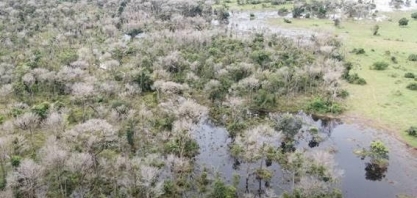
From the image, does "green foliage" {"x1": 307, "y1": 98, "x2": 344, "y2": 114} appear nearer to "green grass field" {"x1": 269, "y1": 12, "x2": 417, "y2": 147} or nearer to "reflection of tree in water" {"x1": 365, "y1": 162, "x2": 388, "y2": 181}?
"green grass field" {"x1": 269, "y1": 12, "x2": 417, "y2": 147}

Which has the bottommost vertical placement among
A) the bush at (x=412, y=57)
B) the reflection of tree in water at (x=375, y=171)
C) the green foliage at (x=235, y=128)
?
the reflection of tree in water at (x=375, y=171)

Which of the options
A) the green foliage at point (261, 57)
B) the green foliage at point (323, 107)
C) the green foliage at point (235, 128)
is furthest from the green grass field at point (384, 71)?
the green foliage at point (235, 128)

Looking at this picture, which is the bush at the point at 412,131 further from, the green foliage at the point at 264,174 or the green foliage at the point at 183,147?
the green foliage at the point at 183,147

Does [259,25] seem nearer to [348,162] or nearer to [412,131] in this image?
[412,131]

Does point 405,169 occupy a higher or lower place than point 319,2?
lower

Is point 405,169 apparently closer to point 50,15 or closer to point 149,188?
point 149,188

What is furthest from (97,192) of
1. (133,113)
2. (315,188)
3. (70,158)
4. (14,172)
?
(315,188)
